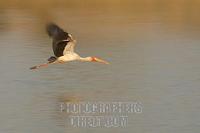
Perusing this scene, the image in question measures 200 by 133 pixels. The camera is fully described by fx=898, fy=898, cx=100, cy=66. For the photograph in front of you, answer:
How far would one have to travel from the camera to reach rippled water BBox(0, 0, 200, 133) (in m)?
12.0

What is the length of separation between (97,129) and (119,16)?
11.4m

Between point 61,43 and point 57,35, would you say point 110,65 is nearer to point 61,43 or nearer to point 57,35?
point 61,43

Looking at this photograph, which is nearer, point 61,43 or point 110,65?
point 61,43

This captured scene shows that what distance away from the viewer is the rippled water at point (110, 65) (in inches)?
472

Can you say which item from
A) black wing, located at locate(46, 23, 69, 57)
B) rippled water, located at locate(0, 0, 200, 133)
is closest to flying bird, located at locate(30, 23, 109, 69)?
black wing, located at locate(46, 23, 69, 57)

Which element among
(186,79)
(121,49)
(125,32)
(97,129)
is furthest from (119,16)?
(97,129)

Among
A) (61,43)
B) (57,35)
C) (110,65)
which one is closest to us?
(57,35)

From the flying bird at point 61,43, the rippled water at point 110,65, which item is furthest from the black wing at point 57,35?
the rippled water at point 110,65

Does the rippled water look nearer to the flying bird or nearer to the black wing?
the flying bird

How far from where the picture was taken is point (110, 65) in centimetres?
1573

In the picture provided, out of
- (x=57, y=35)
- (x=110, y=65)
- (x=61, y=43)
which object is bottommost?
(x=110, y=65)

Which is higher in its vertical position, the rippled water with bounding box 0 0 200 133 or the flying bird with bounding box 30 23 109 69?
the flying bird with bounding box 30 23 109 69

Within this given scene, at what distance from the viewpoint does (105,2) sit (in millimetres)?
24391

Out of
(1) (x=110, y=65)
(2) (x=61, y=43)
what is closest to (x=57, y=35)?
(2) (x=61, y=43)
